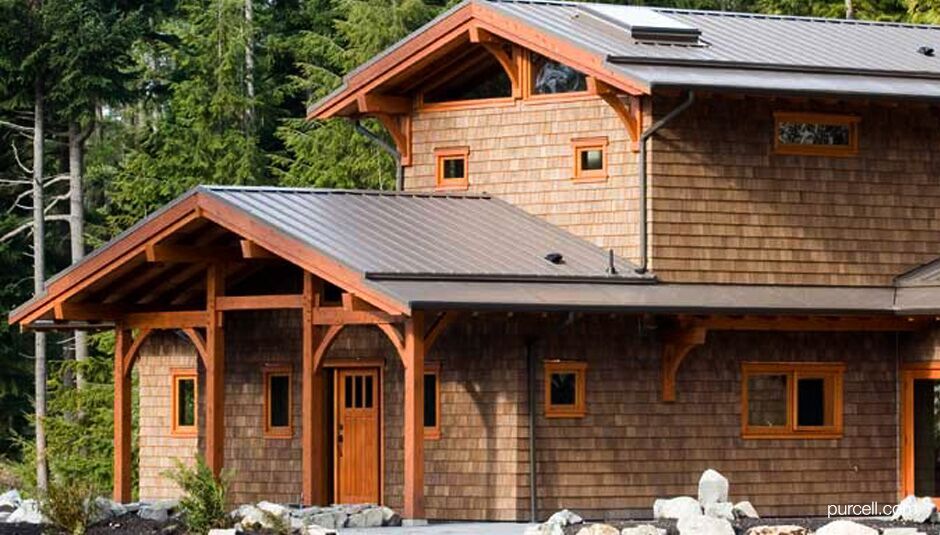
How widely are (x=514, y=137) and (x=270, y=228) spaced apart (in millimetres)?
4439

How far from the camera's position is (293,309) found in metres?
29.5

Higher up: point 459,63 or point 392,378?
point 459,63

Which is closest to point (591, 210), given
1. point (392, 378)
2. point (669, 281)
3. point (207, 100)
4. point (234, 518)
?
point (669, 281)

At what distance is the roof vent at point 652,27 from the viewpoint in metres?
29.0

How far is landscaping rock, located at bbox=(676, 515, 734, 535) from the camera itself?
74.0ft

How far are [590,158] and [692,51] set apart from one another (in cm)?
182

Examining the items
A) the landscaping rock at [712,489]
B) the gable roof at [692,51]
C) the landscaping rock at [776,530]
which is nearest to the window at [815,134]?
the gable roof at [692,51]

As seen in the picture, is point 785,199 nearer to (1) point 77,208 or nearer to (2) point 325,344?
(2) point 325,344

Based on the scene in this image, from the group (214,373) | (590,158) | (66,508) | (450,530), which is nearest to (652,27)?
(590,158)

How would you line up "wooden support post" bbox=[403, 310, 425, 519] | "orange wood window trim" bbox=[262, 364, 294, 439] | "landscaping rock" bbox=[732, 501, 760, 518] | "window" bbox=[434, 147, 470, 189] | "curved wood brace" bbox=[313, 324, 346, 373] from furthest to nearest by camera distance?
"window" bbox=[434, 147, 470, 189] < "orange wood window trim" bbox=[262, 364, 294, 439] < "curved wood brace" bbox=[313, 324, 346, 373] < "wooden support post" bbox=[403, 310, 425, 519] < "landscaping rock" bbox=[732, 501, 760, 518]

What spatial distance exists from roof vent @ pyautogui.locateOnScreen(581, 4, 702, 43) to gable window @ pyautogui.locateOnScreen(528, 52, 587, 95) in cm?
86

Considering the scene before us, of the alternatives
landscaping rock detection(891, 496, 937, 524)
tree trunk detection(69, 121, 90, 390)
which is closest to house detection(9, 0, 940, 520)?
landscaping rock detection(891, 496, 937, 524)

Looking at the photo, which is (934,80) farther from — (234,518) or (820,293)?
(234,518)

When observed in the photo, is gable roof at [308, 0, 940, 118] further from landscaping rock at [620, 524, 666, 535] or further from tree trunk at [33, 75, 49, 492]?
tree trunk at [33, 75, 49, 492]
